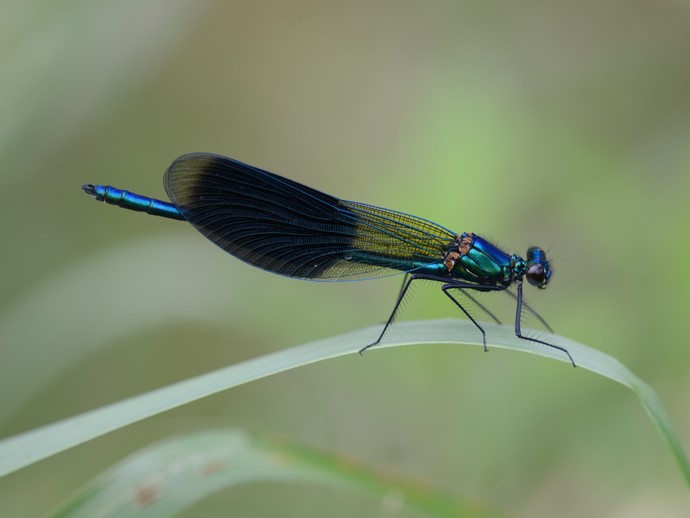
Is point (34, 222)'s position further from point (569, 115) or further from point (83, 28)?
point (569, 115)

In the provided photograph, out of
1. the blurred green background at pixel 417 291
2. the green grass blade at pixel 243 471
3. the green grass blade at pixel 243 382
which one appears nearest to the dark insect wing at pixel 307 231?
the blurred green background at pixel 417 291

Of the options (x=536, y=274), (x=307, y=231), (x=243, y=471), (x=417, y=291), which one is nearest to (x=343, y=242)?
(x=307, y=231)

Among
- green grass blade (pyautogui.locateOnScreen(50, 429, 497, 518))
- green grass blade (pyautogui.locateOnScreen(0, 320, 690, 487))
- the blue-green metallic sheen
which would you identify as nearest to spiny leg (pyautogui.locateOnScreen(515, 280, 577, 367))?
green grass blade (pyautogui.locateOnScreen(0, 320, 690, 487))

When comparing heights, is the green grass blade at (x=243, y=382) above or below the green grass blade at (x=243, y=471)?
above

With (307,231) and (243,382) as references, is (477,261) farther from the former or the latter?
(243,382)

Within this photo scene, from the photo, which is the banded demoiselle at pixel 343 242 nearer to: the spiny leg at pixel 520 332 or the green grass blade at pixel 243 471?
the spiny leg at pixel 520 332

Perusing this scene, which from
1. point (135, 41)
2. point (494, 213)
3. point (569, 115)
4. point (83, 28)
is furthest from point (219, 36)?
point (494, 213)
